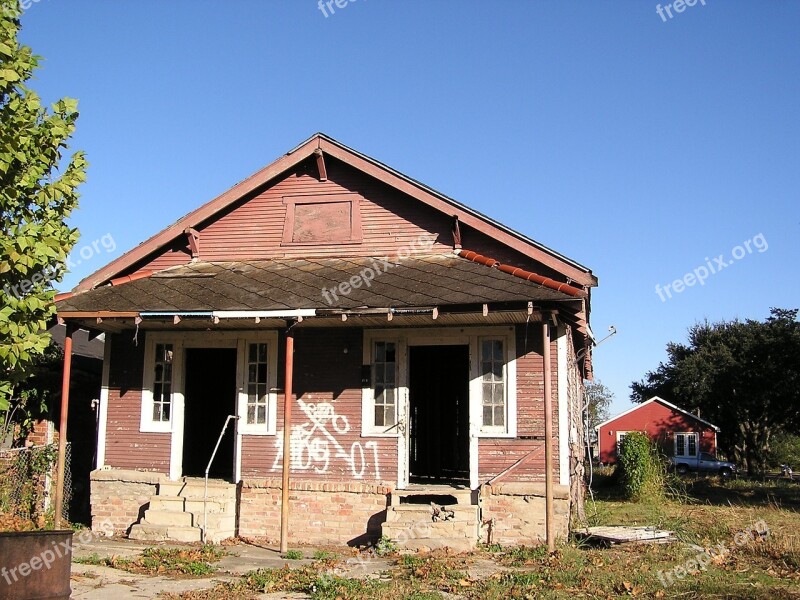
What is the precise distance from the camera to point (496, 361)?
470 inches

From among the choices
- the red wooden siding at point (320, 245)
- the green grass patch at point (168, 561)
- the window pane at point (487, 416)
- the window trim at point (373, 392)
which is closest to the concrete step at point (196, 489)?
the green grass patch at point (168, 561)

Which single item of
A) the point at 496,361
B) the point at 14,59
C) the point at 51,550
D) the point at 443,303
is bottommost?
the point at 51,550

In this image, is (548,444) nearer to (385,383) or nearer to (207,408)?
(385,383)

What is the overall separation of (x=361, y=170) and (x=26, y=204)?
20.2 feet

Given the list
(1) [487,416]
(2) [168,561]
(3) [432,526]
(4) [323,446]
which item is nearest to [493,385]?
→ (1) [487,416]

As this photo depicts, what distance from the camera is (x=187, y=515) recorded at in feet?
37.8

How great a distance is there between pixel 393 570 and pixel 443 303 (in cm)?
361

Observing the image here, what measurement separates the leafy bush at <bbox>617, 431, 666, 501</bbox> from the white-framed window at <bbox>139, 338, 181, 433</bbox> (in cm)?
1182

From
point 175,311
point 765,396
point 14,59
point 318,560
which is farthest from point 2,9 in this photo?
point 765,396

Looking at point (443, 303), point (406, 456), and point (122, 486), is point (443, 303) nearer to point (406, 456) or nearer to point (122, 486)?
point (406, 456)

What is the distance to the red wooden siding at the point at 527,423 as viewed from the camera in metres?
11.4

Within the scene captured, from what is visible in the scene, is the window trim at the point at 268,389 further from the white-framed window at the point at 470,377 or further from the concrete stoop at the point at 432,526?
the concrete stoop at the point at 432,526

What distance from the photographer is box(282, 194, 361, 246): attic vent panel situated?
1332 cm

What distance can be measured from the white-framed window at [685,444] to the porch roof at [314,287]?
40.7 meters
